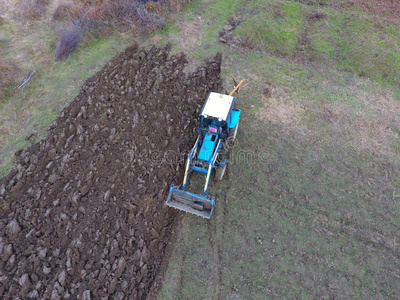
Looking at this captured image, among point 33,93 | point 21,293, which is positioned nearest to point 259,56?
point 33,93

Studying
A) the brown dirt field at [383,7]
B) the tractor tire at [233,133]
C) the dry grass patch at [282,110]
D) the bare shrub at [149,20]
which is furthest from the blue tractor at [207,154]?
the brown dirt field at [383,7]

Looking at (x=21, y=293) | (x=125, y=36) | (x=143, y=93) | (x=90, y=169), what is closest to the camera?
(x=21, y=293)

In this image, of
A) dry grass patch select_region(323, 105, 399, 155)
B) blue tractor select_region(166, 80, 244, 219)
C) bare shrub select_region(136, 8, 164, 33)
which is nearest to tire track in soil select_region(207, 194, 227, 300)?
blue tractor select_region(166, 80, 244, 219)

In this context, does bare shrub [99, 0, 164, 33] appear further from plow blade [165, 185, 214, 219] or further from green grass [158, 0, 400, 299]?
plow blade [165, 185, 214, 219]

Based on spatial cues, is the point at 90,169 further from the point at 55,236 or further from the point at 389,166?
the point at 389,166

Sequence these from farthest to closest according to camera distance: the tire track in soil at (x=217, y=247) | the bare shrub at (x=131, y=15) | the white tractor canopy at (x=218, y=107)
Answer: the bare shrub at (x=131, y=15), the white tractor canopy at (x=218, y=107), the tire track in soil at (x=217, y=247)

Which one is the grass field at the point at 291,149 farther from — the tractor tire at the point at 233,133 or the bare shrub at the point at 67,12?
the bare shrub at the point at 67,12

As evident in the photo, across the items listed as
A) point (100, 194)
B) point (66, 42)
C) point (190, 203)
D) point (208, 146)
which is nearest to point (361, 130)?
point (208, 146)
